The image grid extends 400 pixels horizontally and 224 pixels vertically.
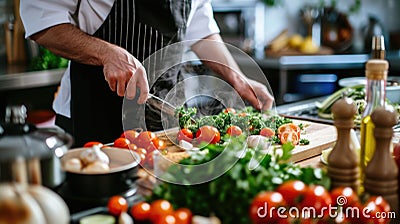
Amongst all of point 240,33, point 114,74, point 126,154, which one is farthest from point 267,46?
point 126,154

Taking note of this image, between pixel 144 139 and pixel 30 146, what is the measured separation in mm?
553

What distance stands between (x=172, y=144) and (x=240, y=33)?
9.37 feet

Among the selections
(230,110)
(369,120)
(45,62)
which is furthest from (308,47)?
(369,120)

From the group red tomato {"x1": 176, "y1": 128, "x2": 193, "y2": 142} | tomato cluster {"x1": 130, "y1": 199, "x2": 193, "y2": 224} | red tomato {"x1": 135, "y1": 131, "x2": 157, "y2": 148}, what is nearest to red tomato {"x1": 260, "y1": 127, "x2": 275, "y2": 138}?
red tomato {"x1": 176, "y1": 128, "x2": 193, "y2": 142}

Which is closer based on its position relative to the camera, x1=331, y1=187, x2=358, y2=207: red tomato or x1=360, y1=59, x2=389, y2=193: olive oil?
x1=331, y1=187, x2=358, y2=207: red tomato

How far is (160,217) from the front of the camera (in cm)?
99

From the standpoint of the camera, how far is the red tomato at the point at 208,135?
1.50 metres

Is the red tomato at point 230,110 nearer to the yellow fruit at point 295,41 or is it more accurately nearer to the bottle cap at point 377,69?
the bottle cap at point 377,69

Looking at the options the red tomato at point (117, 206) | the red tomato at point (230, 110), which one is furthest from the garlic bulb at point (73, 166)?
the red tomato at point (230, 110)

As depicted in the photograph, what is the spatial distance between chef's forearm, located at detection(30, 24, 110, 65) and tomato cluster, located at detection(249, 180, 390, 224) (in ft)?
2.94

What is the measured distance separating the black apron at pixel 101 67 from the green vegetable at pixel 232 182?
2.83ft

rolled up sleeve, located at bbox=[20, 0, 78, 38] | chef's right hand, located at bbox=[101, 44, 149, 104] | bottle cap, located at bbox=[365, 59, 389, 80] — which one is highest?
rolled up sleeve, located at bbox=[20, 0, 78, 38]

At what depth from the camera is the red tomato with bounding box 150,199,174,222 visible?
1.00 meters

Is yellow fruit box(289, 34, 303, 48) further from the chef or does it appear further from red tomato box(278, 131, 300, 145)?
red tomato box(278, 131, 300, 145)
